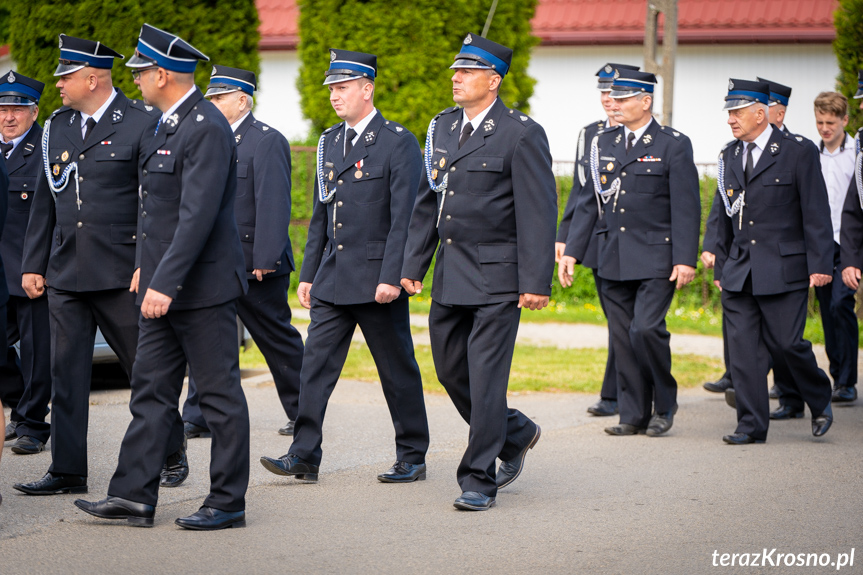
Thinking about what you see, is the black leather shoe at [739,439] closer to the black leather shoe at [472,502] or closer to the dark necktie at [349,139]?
the black leather shoe at [472,502]

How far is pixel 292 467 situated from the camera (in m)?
5.93

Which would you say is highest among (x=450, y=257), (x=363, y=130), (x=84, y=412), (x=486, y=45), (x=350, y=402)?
(x=486, y=45)

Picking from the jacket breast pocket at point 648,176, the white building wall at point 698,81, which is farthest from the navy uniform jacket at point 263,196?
the white building wall at point 698,81

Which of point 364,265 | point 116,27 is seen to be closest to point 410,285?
point 364,265

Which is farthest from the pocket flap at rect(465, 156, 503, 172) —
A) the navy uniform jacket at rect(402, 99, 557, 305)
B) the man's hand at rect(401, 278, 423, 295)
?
the man's hand at rect(401, 278, 423, 295)

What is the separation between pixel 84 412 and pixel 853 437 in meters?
4.75

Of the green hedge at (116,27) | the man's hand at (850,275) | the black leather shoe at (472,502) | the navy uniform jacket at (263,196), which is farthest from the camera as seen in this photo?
the green hedge at (116,27)

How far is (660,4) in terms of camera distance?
1259cm

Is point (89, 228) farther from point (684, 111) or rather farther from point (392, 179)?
point (684, 111)

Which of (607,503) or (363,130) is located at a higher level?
(363,130)

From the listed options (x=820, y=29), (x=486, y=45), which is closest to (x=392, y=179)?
(x=486, y=45)

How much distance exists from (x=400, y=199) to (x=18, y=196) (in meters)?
2.60

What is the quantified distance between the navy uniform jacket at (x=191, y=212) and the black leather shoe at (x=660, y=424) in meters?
3.34

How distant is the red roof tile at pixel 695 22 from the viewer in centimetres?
1922
